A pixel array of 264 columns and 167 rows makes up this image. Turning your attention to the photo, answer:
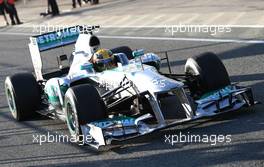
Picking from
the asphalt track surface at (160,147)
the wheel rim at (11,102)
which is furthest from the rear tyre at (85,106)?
the wheel rim at (11,102)

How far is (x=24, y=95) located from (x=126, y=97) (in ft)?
6.72

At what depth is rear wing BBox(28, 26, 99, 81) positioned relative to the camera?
32.6 ft

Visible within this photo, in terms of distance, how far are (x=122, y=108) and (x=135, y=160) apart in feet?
4.55

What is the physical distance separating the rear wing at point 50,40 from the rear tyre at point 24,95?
3.11 ft

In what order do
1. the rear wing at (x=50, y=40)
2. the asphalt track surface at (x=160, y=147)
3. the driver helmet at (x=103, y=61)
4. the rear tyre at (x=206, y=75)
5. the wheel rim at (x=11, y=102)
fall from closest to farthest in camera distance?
the asphalt track surface at (x=160, y=147) < the rear tyre at (x=206, y=75) < the driver helmet at (x=103, y=61) < the wheel rim at (x=11, y=102) < the rear wing at (x=50, y=40)

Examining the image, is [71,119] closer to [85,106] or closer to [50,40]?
[85,106]

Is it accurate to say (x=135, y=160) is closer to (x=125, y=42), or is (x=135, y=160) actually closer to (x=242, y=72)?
(x=242, y=72)

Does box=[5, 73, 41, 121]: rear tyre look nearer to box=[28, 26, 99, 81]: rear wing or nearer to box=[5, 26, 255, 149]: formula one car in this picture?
box=[5, 26, 255, 149]: formula one car

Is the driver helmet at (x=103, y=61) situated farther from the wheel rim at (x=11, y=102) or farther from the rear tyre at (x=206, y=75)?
the wheel rim at (x=11, y=102)

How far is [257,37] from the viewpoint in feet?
43.3

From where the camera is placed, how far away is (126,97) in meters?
7.56

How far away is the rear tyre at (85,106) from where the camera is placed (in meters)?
7.18

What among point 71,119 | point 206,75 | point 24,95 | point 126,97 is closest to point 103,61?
point 126,97

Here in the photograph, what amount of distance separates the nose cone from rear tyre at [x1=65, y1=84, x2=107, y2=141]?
565 mm
